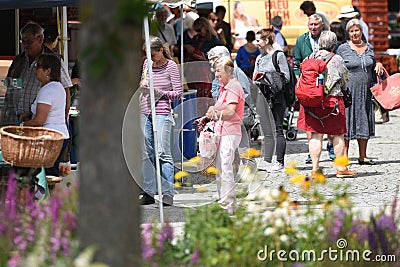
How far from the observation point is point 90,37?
3.74 m

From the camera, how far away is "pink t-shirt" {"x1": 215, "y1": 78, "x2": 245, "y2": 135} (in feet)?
27.9

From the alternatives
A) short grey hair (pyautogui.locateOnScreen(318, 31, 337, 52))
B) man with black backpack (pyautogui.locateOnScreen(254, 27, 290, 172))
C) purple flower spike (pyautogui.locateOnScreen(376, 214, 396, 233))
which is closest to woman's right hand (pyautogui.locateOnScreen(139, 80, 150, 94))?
short grey hair (pyautogui.locateOnScreen(318, 31, 337, 52))

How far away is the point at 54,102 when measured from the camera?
318 inches

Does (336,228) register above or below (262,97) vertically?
below

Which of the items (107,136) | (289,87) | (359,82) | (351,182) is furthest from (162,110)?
(107,136)

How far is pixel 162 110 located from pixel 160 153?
1.40ft

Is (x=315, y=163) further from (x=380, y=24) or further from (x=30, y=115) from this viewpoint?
(x=380, y=24)

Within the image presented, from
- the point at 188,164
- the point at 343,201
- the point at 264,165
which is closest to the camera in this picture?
the point at 343,201

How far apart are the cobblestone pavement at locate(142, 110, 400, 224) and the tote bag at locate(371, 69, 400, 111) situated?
0.79 meters

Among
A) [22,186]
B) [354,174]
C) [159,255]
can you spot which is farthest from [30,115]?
[354,174]

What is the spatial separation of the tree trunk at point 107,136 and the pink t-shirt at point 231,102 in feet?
15.4

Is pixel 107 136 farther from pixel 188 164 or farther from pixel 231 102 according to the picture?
pixel 188 164

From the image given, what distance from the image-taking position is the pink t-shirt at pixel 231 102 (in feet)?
27.9

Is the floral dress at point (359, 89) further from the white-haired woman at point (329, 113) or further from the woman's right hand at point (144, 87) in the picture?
the woman's right hand at point (144, 87)
